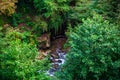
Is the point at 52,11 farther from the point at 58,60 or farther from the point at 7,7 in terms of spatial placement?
the point at 58,60

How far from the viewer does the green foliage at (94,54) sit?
10711 millimetres

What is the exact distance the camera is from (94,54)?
10812 millimetres

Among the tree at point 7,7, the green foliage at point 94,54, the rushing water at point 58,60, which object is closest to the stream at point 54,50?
the rushing water at point 58,60

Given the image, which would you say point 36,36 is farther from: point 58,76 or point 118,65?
point 118,65

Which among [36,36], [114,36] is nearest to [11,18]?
[36,36]

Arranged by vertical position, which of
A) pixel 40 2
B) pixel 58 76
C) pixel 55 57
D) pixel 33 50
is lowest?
pixel 55 57

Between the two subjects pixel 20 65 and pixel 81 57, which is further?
pixel 20 65

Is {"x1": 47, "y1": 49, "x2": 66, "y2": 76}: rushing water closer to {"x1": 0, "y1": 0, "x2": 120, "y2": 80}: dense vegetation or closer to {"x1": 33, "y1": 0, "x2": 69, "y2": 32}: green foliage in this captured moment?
{"x1": 33, "y1": 0, "x2": 69, "y2": 32}: green foliage

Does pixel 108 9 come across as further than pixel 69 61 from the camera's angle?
Yes

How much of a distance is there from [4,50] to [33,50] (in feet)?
4.00

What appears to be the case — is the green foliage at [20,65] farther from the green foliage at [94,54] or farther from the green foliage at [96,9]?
the green foliage at [96,9]

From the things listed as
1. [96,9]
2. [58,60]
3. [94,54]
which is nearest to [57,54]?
[58,60]

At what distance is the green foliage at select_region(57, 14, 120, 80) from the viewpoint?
10711 millimetres

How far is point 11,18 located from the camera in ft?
58.0
